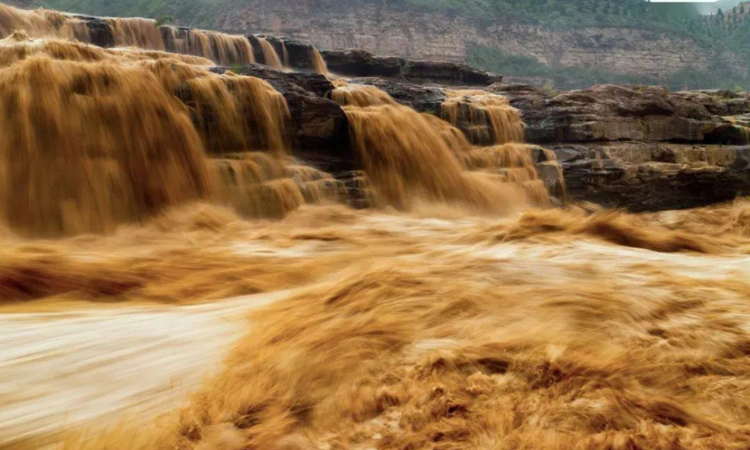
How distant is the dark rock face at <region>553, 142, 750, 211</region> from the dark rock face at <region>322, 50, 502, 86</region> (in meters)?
9.18

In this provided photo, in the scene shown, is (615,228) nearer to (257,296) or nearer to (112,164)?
(257,296)

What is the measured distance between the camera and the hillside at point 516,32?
3503 cm

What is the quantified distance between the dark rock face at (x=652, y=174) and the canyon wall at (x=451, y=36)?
3013 cm

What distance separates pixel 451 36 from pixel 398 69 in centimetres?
2373

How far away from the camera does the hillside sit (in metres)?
35.0

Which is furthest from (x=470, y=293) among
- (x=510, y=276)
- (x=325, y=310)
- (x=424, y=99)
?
(x=424, y=99)

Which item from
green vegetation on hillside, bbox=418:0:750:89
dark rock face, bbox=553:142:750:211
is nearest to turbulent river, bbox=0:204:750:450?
dark rock face, bbox=553:142:750:211

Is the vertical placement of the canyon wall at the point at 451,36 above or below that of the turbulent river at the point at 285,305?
above

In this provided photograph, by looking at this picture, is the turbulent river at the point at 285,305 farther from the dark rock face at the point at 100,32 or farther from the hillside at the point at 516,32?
the hillside at the point at 516,32

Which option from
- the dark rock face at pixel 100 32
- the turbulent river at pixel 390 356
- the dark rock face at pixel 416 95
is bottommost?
the turbulent river at pixel 390 356

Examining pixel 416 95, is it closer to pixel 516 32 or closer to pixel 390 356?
pixel 390 356

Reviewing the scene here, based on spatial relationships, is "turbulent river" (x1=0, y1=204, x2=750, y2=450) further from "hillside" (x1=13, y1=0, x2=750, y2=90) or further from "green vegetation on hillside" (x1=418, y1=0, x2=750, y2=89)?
"green vegetation on hillside" (x1=418, y1=0, x2=750, y2=89)

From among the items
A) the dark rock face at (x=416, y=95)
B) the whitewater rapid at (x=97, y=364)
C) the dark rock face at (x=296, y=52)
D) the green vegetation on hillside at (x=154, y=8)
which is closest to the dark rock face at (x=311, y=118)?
the dark rock face at (x=416, y=95)

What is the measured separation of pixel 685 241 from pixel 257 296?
2.61 meters
